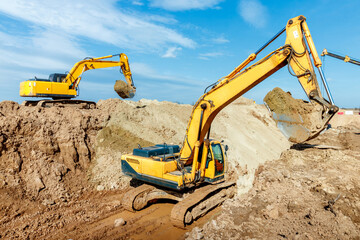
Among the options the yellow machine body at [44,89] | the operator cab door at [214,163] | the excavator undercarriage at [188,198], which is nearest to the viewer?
the excavator undercarriage at [188,198]

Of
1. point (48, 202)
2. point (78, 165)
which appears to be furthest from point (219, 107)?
point (78, 165)

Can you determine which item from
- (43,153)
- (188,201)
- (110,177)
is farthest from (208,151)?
(43,153)

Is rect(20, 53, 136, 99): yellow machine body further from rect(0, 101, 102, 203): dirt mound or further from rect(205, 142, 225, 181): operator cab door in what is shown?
rect(205, 142, 225, 181): operator cab door

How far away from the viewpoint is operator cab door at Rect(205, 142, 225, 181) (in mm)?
7004

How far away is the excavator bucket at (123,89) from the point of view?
14.0 meters

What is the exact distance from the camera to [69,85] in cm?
1223

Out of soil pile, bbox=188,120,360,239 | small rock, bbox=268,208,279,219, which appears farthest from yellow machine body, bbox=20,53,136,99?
small rock, bbox=268,208,279,219

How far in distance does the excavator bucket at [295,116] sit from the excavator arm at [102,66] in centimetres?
836

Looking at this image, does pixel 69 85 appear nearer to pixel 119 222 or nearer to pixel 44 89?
pixel 44 89

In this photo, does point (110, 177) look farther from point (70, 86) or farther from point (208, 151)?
point (70, 86)

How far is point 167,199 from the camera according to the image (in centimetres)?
767

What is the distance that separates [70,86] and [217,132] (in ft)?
28.2

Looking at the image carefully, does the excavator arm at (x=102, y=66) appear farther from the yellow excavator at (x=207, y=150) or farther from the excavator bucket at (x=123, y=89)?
the yellow excavator at (x=207, y=150)

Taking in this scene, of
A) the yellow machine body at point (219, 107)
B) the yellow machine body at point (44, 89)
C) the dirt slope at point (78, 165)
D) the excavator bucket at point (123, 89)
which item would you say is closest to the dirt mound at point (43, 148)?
the dirt slope at point (78, 165)
